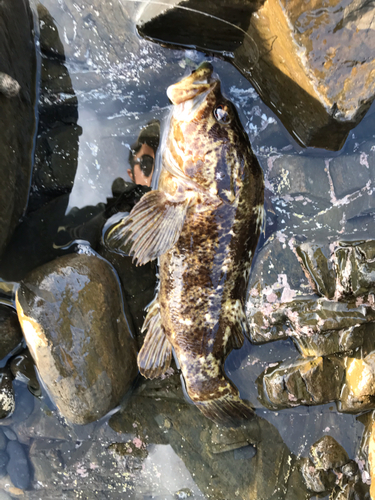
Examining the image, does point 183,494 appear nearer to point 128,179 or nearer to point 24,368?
point 24,368

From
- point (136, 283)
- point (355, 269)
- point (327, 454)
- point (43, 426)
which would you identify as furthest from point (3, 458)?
point (355, 269)

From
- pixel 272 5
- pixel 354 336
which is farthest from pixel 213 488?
pixel 272 5

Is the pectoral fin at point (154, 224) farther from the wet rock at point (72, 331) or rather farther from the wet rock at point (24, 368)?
the wet rock at point (24, 368)

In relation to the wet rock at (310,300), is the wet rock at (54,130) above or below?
above

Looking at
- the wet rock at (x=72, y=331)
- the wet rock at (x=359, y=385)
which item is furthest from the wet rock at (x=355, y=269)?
the wet rock at (x=72, y=331)

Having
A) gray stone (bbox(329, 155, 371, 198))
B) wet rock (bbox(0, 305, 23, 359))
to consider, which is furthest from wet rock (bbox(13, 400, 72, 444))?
gray stone (bbox(329, 155, 371, 198))

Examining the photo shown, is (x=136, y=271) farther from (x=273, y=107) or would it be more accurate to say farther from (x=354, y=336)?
(x=354, y=336)
